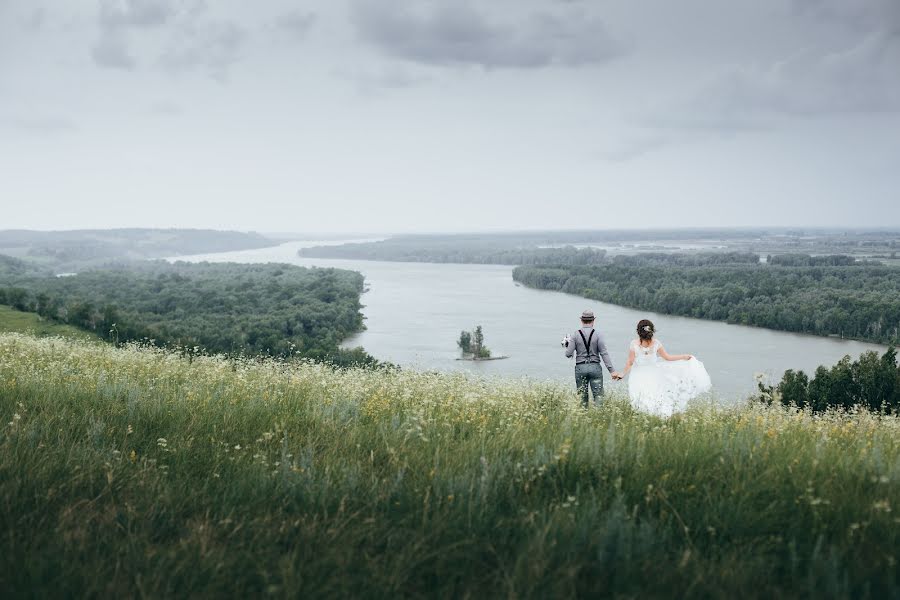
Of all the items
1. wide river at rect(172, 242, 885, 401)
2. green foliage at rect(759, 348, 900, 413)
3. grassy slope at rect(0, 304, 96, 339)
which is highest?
grassy slope at rect(0, 304, 96, 339)

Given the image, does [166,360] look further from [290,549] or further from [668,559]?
[668,559]

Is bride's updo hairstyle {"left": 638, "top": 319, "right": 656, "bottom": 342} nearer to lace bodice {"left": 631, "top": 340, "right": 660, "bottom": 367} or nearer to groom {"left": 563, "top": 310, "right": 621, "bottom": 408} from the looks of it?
lace bodice {"left": 631, "top": 340, "right": 660, "bottom": 367}

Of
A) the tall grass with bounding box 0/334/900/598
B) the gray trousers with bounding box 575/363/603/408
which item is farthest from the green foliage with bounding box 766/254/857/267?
the tall grass with bounding box 0/334/900/598

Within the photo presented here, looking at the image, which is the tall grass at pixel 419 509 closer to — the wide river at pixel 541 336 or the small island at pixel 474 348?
the wide river at pixel 541 336

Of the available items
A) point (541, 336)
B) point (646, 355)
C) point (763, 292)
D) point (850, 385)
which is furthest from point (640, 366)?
point (763, 292)

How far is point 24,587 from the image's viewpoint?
2.12 m

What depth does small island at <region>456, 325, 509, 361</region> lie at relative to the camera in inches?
2717

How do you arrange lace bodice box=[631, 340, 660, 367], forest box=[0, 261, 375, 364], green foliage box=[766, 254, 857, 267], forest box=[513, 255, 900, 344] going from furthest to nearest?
1. green foliage box=[766, 254, 857, 267]
2. forest box=[513, 255, 900, 344]
3. forest box=[0, 261, 375, 364]
4. lace bodice box=[631, 340, 660, 367]

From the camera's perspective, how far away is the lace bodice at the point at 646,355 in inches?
359

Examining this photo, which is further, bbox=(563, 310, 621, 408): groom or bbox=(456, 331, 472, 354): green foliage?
bbox=(456, 331, 472, 354): green foliage

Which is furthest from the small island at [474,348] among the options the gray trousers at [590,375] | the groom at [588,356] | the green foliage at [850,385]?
the gray trousers at [590,375]

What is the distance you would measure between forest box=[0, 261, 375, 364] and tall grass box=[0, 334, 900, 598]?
141ft

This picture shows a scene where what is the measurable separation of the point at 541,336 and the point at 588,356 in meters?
75.0

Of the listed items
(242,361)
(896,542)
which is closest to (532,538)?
(896,542)
